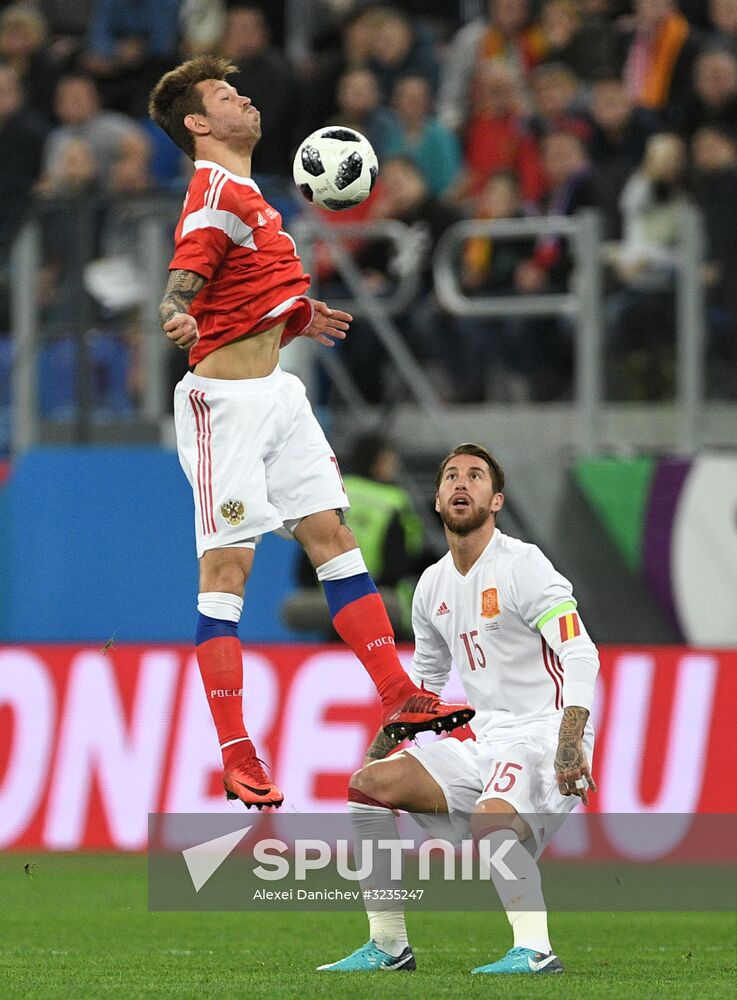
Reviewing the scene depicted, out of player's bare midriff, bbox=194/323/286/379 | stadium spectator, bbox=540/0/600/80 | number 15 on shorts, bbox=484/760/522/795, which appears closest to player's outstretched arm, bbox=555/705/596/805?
number 15 on shorts, bbox=484/760/522/795

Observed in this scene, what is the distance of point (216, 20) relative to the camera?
1541 centimetres

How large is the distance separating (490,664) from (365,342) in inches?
213

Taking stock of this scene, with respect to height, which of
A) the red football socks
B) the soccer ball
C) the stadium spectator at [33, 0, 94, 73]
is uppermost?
the stadium spectator at [33, 0, 94, 73]

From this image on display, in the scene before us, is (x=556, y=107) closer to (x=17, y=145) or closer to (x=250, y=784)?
(x=17, y=145)

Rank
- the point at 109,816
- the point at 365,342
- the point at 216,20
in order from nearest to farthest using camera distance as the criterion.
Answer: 1. the point at 109,816
2. the point at 365,342
3. the point at 216,20

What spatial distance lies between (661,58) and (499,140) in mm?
1138

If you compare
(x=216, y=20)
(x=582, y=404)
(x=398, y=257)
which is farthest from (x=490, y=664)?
(x=216, y=20)

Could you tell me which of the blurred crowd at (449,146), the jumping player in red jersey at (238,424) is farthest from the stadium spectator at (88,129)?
the jumping player in red jersey at (238,424)

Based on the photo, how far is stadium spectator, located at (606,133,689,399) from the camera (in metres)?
11.5

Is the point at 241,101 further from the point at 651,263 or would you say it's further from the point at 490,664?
the point at 651,263

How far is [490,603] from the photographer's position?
23.3ft

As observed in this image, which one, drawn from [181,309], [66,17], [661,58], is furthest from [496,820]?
[66,17]

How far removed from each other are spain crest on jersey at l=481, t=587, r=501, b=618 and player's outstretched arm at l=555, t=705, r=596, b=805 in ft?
2.26

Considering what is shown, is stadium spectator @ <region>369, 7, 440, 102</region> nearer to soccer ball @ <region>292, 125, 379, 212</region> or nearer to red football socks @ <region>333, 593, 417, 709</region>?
soccer ball @ <region>292, 125, 379, 212</region>
